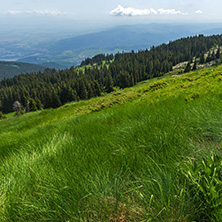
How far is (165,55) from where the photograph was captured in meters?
143

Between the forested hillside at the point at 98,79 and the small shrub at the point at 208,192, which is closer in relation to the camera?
the small shrub at the point at 208,192

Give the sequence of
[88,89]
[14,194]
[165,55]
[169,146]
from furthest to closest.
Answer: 1. [165,55]
2. [88,89]
3. [169,146]
4. [14,194]

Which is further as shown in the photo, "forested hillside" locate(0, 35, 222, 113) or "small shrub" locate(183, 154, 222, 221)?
"forested hillside" locate(0, 35, 222, 113)

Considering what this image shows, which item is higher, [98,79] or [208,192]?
[208,192]

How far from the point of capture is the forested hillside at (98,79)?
8554 centimetres

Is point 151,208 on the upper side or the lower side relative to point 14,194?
upper

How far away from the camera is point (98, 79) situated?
119 metres

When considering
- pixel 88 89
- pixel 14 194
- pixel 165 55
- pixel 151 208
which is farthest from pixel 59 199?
pixel 165 55

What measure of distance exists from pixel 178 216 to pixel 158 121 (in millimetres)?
1740

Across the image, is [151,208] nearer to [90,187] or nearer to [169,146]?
[90,187]

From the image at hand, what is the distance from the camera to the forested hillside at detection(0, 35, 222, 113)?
3368 inches

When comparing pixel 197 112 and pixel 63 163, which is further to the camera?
pixel 197 112

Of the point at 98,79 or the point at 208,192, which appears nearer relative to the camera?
the point at 208,192

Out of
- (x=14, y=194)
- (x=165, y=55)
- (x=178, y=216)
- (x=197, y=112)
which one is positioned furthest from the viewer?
(x=165, y=55)
